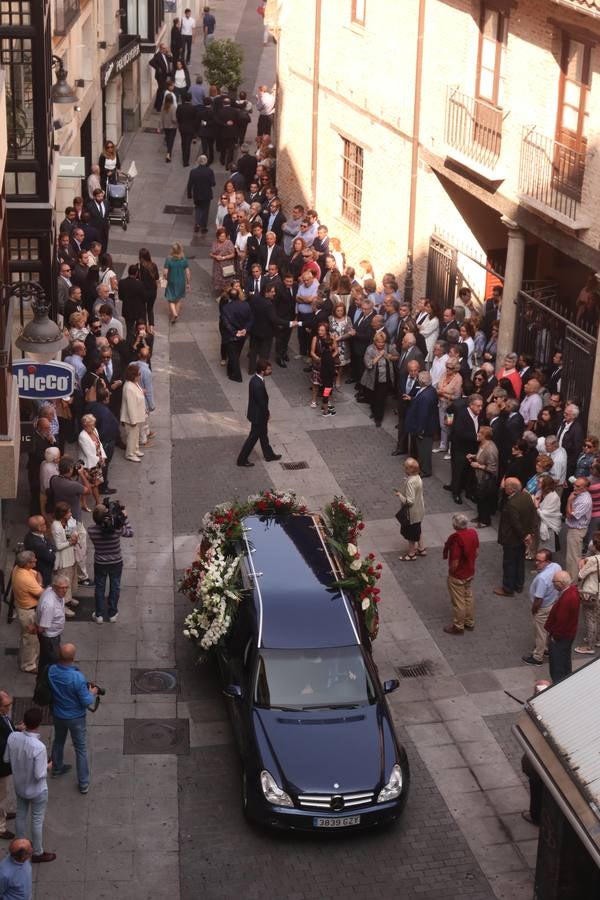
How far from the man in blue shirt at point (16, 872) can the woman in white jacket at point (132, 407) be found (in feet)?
39.2

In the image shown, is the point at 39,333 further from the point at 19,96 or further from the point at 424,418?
the point at 19,96

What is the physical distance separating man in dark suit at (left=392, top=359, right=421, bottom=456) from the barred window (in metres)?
8.12

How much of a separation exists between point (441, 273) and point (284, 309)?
3.05 m

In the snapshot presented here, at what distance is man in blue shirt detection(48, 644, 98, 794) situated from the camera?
15.6 meters

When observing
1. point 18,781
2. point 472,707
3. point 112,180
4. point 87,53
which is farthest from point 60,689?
point 87,53

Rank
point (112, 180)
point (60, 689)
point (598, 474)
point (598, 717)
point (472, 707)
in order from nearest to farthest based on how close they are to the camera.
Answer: point (598, 717)
point (60, 689)
point (472, 707)
point (598, 474)
point (112, 180)

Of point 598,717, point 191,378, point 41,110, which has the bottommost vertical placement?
point 191,378

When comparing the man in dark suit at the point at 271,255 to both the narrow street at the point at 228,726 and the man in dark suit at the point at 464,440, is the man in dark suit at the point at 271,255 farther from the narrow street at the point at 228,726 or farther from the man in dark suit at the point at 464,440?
the man in dark suit at the point at 464,440

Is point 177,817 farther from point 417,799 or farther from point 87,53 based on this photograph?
point 87,53

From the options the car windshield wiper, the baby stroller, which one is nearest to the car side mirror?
the car windshield wiper

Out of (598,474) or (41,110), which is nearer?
(598,474)

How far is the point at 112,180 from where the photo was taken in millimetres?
35219

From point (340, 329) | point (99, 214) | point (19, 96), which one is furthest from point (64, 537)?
point (99, 214)

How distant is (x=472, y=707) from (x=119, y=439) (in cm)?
913
